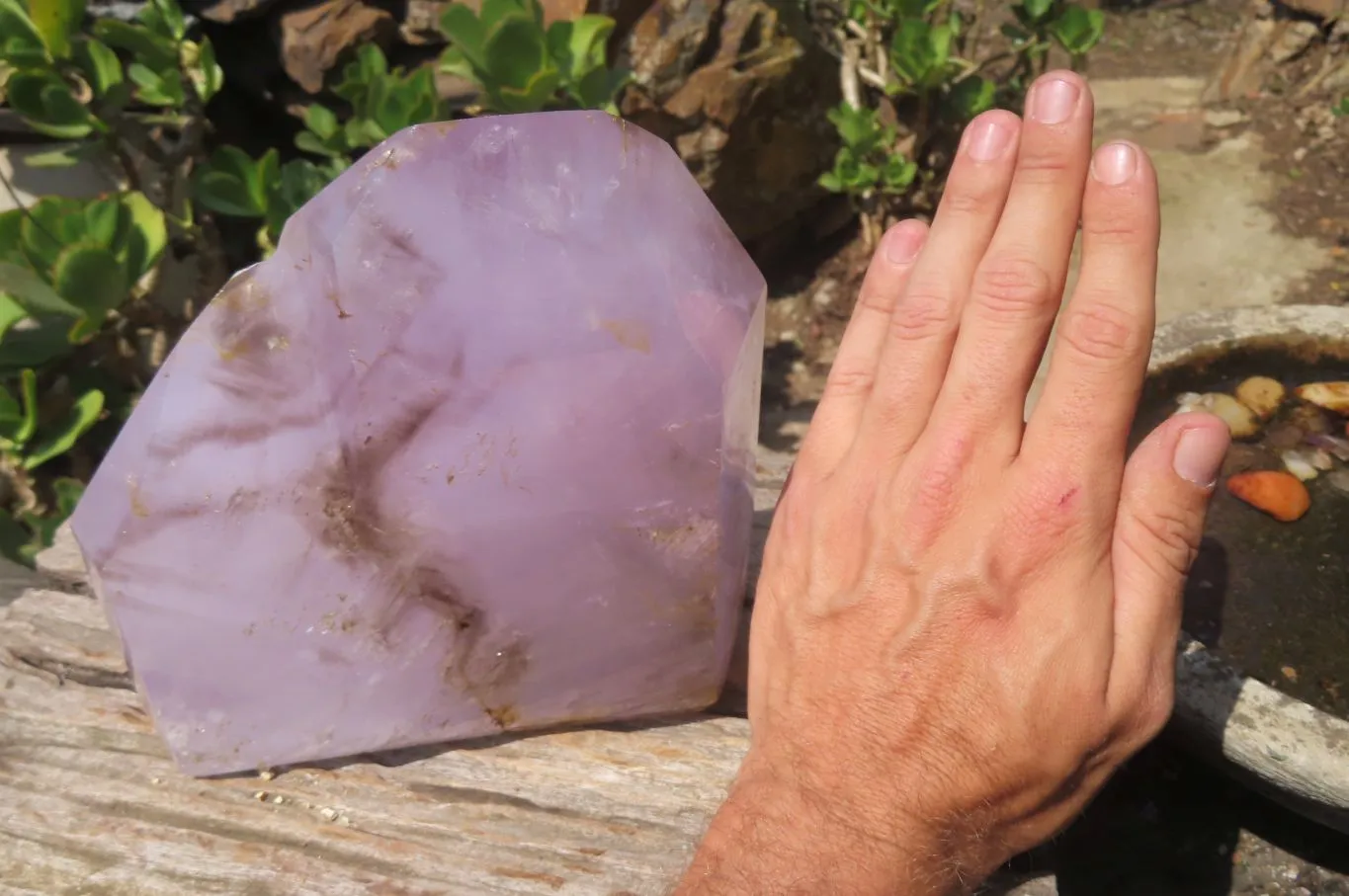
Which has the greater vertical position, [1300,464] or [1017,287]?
[1017,287]

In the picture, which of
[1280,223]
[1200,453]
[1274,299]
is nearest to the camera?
[1200,453]

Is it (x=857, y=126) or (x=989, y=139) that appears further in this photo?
(x=857, y=126)

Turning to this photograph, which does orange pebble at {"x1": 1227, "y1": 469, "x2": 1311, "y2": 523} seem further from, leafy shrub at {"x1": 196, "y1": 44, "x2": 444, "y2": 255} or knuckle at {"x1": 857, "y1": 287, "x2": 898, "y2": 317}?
leafy shrub at {"x1": 196, "y1": 44, "x2": 444, "y2": 255}

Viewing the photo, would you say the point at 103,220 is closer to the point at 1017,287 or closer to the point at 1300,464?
the point at 1017,287

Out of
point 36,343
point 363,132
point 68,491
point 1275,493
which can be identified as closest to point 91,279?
point 36,343

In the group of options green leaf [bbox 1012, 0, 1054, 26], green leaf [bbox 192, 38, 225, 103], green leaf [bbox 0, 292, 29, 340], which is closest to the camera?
green leaf [bbox 0, 292, 29, 340]

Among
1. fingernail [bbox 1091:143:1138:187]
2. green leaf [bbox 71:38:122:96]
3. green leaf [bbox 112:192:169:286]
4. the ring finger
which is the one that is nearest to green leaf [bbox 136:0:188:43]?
green leaf [bbox 71:38:122:96]

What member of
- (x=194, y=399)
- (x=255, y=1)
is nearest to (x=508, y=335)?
(x=194, y=399)
